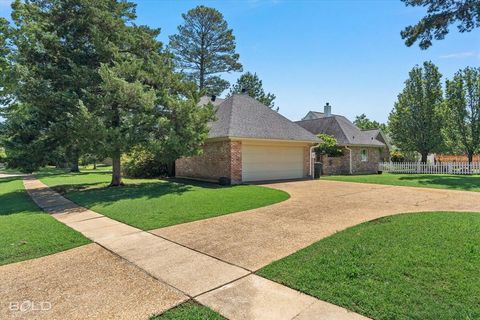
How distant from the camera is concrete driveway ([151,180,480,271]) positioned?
5059 mm

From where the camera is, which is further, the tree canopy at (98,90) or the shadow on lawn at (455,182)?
the shadow on lawn at (455,182)

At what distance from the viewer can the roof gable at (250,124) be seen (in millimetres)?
15203

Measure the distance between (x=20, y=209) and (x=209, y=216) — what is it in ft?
21.6

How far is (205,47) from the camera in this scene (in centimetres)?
3206

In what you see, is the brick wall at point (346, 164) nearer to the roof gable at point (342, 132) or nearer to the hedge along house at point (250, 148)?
the roof gable at point (342, 132)

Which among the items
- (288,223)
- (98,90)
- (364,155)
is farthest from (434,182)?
(98,90)

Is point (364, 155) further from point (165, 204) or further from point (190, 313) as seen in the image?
point (190, 313)

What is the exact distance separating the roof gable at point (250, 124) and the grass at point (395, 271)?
32.9ft

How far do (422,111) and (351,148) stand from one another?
7.63 m

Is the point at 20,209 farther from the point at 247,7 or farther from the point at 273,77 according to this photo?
the point at 273,77

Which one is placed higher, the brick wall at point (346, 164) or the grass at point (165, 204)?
the brick wall at point (346, 164)

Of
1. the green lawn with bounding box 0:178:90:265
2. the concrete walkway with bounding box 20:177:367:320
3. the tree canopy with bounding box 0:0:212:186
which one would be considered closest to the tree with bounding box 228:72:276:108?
the tree canopy with bounding box 0:0:212:186

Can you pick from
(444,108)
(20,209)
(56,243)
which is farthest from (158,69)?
(444,108)

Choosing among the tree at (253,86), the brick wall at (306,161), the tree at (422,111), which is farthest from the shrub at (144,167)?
the tree at (253,86)
